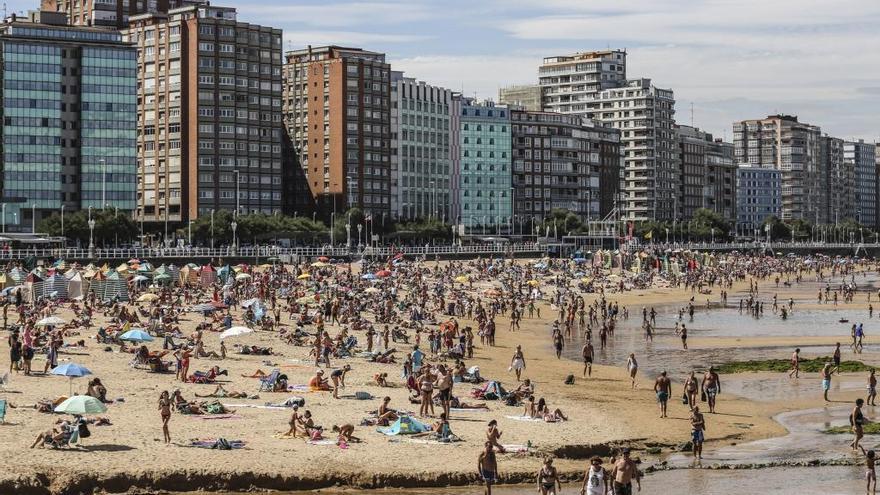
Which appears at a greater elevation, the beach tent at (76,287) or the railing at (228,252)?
the railing at (228,252)

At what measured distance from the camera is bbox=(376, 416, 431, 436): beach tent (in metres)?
32.5

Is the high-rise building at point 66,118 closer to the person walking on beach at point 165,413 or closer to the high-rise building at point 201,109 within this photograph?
the high-rise building at point 201,109

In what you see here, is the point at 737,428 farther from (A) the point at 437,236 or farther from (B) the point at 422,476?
(A) the point at 437,236

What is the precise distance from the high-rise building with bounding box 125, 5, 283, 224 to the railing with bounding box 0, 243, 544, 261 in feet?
62.2

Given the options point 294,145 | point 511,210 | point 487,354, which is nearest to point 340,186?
point 294,145

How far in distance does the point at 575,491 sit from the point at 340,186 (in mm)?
124590

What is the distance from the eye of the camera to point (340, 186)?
15162 centimetres

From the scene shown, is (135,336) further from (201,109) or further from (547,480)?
(201,109)

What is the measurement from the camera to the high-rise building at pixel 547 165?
191m

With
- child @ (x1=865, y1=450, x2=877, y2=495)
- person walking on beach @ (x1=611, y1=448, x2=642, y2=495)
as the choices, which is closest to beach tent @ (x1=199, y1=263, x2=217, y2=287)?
child @ (x1=865, y1=450, x2=877, y2=495)

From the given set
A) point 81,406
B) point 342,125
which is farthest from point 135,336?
point 342,125

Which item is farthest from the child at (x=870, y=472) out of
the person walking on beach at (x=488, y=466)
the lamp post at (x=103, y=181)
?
the lamp post at (x=103, y=181)

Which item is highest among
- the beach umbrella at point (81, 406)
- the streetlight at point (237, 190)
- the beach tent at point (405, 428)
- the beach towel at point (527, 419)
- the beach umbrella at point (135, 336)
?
the streetlight at point (237, 190)

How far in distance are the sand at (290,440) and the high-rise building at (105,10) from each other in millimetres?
110660
